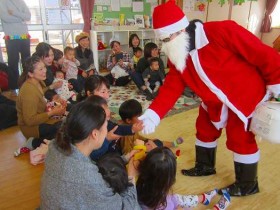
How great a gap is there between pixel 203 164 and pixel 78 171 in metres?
1.07

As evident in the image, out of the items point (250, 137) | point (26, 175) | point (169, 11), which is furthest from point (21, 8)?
point (250, 137)

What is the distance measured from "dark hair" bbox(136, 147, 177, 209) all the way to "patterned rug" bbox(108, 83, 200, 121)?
60.6 inches

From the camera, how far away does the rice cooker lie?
1182 millimetres

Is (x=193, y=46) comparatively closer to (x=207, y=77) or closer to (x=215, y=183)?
(x=207, y=77)

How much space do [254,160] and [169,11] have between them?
926 millimetres

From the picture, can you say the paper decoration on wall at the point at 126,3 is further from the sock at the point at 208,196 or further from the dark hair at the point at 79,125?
the dark hair at the point at 79,125

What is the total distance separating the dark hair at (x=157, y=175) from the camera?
1.05m

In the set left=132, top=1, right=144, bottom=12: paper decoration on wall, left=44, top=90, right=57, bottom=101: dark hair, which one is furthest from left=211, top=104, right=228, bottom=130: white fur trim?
left=132, top=1, right=144, bottom=12: paper decoration on wall

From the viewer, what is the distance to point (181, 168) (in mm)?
1787

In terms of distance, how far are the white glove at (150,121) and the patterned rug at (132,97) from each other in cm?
126

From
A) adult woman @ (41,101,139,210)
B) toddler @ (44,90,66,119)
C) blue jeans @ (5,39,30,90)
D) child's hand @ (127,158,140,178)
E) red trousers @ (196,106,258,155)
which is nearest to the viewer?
adult woman @ (41,101,139,210)

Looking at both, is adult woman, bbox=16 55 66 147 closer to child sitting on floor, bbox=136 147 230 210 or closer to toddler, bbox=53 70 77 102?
toddler, bbox=53 70 77 102

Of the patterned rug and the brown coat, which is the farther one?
the patterned rug

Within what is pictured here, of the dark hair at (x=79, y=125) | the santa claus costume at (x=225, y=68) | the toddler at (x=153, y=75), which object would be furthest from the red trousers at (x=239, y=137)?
the toddler at (x=153, y=75)
